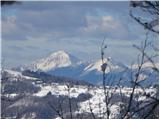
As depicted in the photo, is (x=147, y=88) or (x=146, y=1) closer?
(x=146, y=1)

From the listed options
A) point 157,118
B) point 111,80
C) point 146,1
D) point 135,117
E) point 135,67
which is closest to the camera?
point 157,118

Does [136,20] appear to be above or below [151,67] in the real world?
above

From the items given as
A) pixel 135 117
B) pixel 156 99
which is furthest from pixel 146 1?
pixel 135 117

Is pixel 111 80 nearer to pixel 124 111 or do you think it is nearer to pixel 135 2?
pixel 124 111

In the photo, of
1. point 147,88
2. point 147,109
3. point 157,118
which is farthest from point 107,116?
point 157,118

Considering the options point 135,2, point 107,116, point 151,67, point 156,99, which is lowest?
point 107,116

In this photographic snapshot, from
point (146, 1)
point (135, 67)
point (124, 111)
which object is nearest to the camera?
point (146, 1)

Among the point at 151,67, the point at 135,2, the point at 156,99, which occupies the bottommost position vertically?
the point at 156,99

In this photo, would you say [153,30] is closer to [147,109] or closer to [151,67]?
[151,67]

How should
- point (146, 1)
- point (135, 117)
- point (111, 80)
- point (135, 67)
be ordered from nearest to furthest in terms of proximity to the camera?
point (146, 1), point (135, 117), point (135, 67), point (111, 80)
